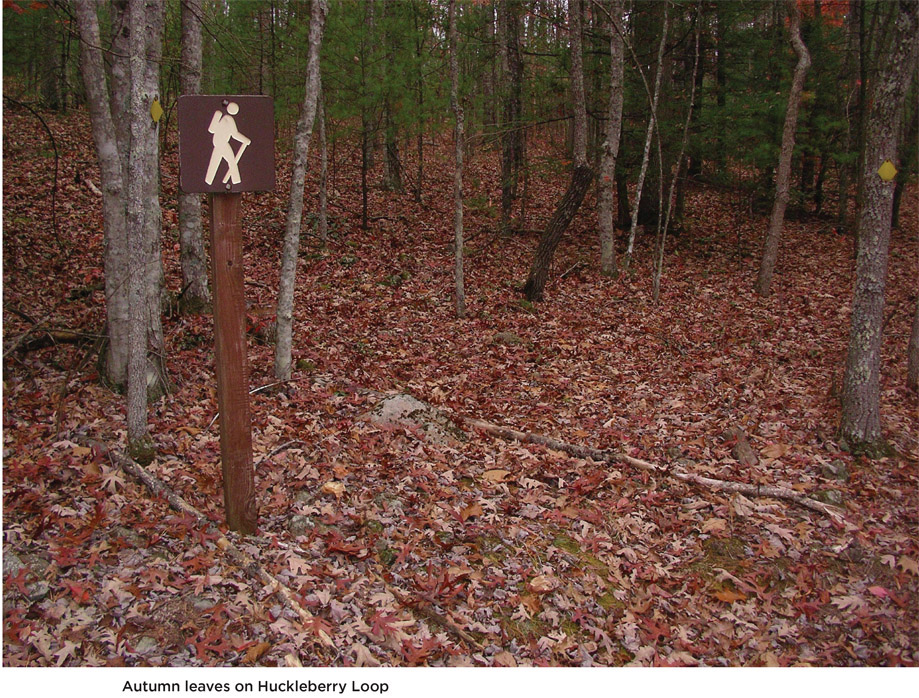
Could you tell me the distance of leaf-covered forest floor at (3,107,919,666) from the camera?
13.2 ft

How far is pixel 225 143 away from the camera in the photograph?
3.98 metres

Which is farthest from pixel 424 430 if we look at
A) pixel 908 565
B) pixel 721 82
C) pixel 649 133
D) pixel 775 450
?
pixel 721 82

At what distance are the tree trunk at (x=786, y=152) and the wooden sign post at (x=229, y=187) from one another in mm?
11568

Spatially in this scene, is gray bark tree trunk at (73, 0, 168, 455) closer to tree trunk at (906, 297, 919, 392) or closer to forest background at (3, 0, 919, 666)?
forest background at (3, 0, 919, 666)

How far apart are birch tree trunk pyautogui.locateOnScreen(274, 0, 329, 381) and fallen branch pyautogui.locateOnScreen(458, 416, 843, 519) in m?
2.35

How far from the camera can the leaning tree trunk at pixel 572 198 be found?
1212cm

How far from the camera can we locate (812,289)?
13.3m

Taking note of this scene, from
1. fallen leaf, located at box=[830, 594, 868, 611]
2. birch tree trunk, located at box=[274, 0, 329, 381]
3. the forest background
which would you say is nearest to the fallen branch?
the forest background

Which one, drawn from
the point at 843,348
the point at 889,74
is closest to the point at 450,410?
the point at 889,74

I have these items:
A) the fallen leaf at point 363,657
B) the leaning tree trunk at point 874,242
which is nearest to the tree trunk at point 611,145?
the leaning tree trunk at point 874,242

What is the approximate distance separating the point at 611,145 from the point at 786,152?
136 inches

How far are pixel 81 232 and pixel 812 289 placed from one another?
1478cm

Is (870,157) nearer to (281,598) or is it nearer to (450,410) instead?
(450,410)

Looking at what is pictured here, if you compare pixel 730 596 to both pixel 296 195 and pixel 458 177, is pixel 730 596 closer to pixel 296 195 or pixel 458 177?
pixel 296 195
